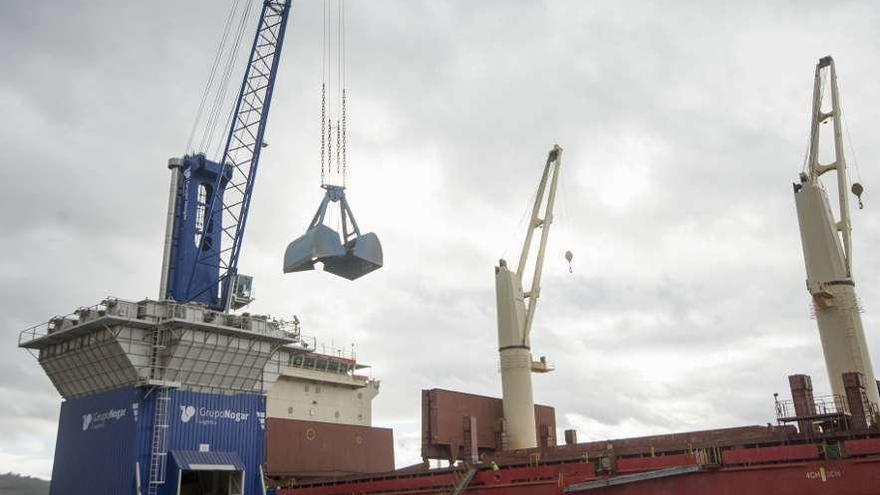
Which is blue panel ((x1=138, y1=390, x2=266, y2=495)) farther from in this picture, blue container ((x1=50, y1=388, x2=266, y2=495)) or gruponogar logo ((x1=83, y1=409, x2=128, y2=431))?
gruponogar logo ((x1=83, y1=409, x2=128, y2=431))

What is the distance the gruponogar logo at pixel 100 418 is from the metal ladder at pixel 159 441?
2.15 meters

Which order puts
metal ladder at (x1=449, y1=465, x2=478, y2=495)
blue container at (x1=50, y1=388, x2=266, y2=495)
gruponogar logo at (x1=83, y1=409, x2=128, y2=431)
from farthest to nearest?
gruponogar logo at (x1=83, y1=409, x2=128, y2=431), blue container at (x1=50, y1=388, x2=266, y2=495), metal ladder at (x1=449, y1=465, x2=478, y2=495)

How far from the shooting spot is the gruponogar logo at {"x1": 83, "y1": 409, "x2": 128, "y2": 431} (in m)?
41.7

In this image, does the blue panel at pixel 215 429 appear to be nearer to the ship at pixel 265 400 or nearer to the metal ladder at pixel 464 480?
the ship at pixel 265 400

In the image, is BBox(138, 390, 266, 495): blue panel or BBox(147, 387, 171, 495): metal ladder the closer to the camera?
BBox(147, 387, 171, 495): metal ladder

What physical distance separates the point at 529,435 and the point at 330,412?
26078 mm

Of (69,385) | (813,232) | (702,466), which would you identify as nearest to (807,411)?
(702,466)

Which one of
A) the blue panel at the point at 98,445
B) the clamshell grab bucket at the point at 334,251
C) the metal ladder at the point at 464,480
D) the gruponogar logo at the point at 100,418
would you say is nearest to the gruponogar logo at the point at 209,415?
the blue panel at the point at 98,445

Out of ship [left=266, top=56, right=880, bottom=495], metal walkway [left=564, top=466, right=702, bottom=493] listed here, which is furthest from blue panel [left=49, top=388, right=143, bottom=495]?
metal walkway [left=564, top=466, right=702, bottom=493]

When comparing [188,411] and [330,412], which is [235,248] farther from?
[330,412]

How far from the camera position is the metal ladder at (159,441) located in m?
39.4

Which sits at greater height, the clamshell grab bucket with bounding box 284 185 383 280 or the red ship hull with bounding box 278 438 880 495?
the clamshell grab bucket with bounding box 284 185 383 280

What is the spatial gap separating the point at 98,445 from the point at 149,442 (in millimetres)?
4693

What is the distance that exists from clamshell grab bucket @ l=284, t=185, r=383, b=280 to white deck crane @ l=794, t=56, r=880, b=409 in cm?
2693
